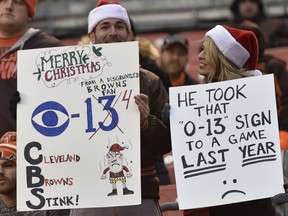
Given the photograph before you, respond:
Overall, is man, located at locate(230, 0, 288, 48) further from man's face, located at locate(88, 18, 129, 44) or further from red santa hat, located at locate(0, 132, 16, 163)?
man's face, located at locate(88, 18, 129, 44)

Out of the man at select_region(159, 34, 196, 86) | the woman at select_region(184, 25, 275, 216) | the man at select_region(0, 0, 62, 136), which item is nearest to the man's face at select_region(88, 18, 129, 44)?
the woman at select_region(184, 25, 275, 216)

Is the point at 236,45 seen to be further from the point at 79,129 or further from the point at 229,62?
the point at 79,129

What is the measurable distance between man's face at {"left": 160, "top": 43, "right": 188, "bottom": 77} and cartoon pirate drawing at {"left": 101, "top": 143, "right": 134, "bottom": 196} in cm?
457

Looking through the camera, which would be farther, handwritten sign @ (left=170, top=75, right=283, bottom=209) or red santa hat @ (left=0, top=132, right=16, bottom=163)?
red santa hat @ (left=0, top=132, right=16, bottom=163)

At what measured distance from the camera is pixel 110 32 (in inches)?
336

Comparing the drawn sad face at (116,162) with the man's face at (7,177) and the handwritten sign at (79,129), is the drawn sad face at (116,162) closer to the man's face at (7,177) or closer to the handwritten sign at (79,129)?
the handwritten sign at (79,129)

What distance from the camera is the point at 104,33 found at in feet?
28.1

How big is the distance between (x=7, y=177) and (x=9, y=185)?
0.05 m

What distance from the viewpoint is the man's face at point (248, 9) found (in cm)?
1448

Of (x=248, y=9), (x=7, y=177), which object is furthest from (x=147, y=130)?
(x=248, y=9)

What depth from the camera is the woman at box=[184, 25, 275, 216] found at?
7996 millimetres

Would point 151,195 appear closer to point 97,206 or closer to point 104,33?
point 97,206

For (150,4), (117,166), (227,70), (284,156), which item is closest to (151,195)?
(117,166)

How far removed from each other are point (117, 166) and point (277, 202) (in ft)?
3.16
